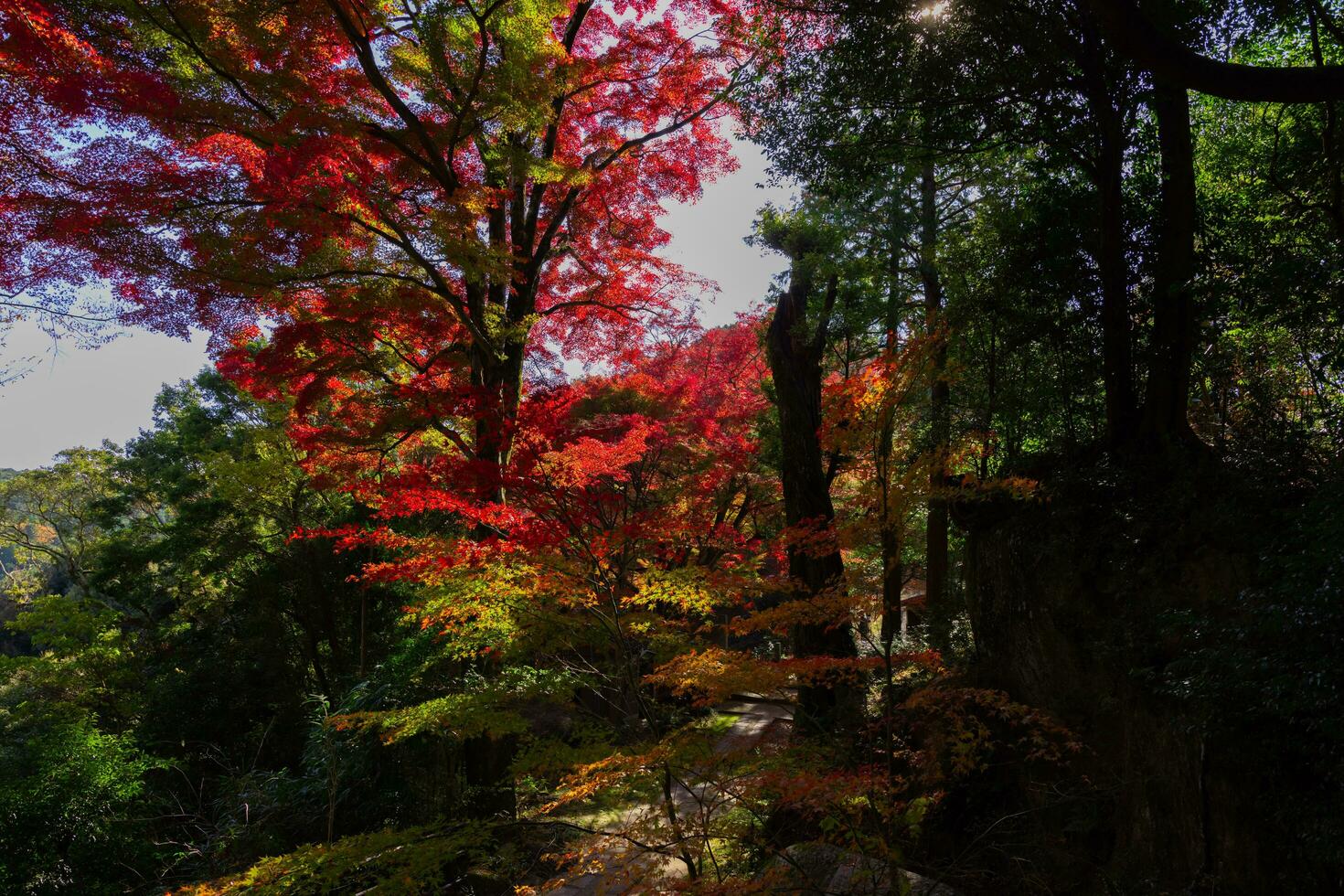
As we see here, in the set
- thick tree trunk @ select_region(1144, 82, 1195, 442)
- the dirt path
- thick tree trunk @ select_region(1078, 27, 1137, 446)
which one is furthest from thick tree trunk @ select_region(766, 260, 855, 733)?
thick tree trunk @ select_region(1144, 82, 1195, 442)

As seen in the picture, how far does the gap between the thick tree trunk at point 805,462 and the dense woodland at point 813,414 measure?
58mm

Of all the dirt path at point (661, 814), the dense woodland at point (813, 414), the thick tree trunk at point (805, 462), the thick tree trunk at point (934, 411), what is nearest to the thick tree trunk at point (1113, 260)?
the dense woodland at point (813, 414)

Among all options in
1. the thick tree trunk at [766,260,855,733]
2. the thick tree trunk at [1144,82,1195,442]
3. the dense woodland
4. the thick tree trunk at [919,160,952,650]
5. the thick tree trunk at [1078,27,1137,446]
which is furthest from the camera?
the thick tree trunk at [919,160,952,650]

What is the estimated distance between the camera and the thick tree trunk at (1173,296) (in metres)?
4.72

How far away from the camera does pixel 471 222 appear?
5.43m

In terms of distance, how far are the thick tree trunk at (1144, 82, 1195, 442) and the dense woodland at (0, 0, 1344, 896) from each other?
3 cm

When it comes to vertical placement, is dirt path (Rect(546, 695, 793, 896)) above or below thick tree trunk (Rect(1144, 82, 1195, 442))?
below

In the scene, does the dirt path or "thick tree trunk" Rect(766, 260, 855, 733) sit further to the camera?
"thick tree trunk" Rect(766, 260, 855, 733)

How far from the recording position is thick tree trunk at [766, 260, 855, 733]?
249 inches

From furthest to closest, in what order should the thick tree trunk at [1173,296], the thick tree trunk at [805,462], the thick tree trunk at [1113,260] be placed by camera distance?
the thick tree trunk at [805,462] < the thick tree trunk at [1113,260] < the thick tree trunk at [1173,296]

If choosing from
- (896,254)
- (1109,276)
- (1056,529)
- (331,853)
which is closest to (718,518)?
(896,254)

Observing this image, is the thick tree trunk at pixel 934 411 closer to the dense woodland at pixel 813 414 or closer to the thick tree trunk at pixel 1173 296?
the dense woodland at pixel 813 414

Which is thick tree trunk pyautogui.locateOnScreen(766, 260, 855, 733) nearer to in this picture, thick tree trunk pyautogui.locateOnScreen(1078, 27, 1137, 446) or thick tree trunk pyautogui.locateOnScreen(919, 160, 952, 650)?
thick tree trunk pyautogui.locateOnScreen(919, 160, 952, 650)

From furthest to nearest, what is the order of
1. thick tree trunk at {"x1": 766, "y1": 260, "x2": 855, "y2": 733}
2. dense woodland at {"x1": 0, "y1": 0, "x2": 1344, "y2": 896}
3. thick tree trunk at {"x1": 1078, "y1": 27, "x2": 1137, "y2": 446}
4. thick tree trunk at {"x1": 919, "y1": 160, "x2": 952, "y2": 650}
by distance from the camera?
thick tree trunk at {"x1": 919, "y1": 160, "x2": 952, "y2": 650}
thick tree trunk at {"x1": 766, "y1": 260, "x2": 855, "y2": 733}
thick tree trunk at {"x1": 1078, "y1": 27, "x2": 1137, "y2": 446}
dense woodland at {"x1": 0, "y1": 0, "x2": 1344, "y2": 896}
